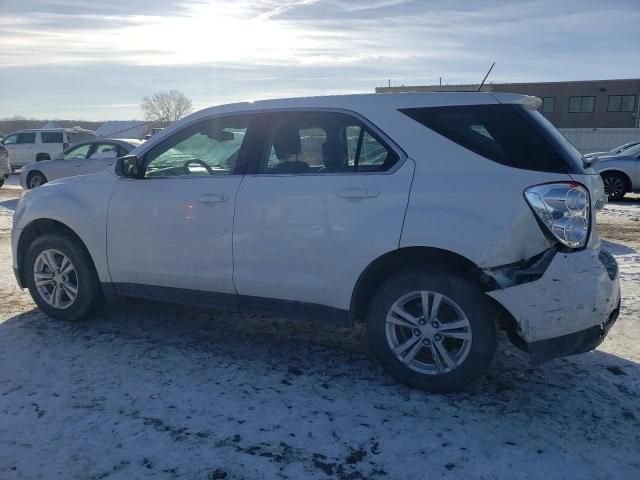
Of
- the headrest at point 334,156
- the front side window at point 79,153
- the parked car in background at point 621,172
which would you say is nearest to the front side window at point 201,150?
the headrest at point 334,156

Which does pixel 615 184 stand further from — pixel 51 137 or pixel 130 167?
pixel 51 137

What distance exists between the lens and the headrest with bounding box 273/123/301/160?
373 centimetres

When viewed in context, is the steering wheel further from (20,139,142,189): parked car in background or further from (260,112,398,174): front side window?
(20,139,142,189): parked car in background

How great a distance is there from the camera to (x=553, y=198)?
116 inches

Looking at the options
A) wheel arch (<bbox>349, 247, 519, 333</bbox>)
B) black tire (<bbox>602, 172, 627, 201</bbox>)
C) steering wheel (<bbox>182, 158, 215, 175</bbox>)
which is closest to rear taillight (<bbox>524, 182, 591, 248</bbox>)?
wheel arch (<bbox>349, 247, 519, 333</bbox>)

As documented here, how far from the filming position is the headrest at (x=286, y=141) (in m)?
3.73

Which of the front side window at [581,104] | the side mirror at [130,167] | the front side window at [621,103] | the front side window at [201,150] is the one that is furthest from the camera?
the front side window at [581,104]

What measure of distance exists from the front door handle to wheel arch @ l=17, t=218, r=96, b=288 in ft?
4.30

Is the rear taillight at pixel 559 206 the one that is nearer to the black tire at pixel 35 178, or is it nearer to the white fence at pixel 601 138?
the black tire at pixel 35 178

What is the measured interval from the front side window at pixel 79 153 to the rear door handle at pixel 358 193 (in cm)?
1163

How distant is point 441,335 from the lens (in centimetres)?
327

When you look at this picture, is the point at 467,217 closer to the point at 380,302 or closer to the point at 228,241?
the point at 380,302

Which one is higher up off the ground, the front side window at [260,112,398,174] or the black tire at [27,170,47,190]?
the front side window at [260,112,398,174]

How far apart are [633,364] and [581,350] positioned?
3.14 ft
